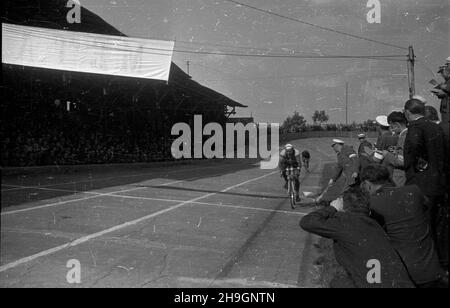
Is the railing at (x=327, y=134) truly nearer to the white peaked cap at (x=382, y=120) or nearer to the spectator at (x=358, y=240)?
the white peaked cap at (x=382, y=120)

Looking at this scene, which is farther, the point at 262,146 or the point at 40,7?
the point at 262,146

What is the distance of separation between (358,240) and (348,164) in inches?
187

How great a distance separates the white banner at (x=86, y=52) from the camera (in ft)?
56.6

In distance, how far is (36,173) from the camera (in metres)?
17.7

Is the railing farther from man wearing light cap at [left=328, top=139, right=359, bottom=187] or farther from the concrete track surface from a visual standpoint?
Result: man wearing light cap at [left=328, top=139, right=359, bottom=187]

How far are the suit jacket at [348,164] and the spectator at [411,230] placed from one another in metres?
3.77

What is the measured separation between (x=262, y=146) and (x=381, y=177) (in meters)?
47.5

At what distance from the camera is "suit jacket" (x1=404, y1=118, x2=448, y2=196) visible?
4203 millimetres

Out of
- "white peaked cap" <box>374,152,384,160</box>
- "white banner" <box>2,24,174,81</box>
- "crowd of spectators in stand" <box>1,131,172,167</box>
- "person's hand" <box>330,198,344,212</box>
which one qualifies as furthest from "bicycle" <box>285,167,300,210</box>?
"white banner" <box>2,24,174,81</box>

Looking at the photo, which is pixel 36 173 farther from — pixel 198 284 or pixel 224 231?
pixel 198 284

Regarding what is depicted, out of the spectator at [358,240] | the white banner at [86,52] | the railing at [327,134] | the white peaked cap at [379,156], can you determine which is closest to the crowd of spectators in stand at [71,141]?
the white banner at [86,52]

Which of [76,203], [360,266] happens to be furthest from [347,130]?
[360,266]

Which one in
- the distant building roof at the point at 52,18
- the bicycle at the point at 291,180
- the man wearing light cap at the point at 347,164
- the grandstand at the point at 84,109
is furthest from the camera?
→ the grandstand at the point at 84,109

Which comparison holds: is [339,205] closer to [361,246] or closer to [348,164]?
[361,246]
